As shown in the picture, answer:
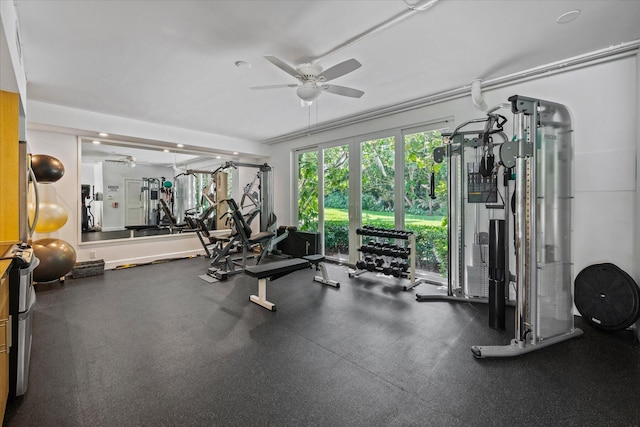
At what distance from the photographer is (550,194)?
2438 millimetres

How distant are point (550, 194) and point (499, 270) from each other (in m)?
0.83

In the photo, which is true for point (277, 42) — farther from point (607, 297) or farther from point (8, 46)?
point (607, 297)

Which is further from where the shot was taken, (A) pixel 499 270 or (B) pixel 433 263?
(B) pixel 433 263

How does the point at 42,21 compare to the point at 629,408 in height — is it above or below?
above

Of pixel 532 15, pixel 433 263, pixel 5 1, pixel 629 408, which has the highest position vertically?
pixel 532 15

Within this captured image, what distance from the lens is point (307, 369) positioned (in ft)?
6.84

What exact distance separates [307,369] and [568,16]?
3266 mm

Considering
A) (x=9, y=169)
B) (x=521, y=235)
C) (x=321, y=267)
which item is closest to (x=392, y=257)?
(x=321, y=267)

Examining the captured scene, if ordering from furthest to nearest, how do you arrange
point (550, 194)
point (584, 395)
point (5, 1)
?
point (550, 194) → point (584, 395) → point (5, 1)

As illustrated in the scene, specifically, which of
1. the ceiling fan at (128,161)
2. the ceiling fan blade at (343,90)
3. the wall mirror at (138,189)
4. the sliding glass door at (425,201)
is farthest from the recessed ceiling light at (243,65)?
the ceiling fan at (128,161)

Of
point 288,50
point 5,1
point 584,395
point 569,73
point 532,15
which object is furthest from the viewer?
point 569,73

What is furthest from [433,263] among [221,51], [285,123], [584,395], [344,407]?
[221,51]

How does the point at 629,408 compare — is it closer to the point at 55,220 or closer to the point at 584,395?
the point at 584,395

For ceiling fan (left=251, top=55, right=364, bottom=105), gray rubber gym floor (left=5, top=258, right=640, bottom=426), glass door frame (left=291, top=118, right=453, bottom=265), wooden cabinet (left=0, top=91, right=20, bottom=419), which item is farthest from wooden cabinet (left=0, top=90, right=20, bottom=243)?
glass door frame (left=291, top=118, right=453, bottom=265)
